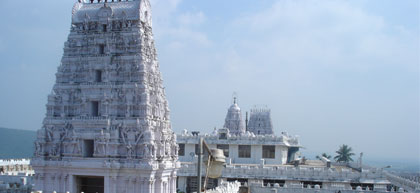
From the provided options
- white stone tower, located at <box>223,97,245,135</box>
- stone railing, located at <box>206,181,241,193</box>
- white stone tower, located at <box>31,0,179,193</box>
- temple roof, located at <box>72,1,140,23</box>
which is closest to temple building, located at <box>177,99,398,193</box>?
white stone tower, located at <box>223,97,245,135</box>

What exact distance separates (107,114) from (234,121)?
3970cm

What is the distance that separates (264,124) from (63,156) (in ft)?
175

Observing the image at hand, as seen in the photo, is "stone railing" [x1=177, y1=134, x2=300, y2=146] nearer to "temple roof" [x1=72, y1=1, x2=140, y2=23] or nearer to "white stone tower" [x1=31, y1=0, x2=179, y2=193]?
"white stone tower" [x1=31, y1=0, x2=179, y2=193]

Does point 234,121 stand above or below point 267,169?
above

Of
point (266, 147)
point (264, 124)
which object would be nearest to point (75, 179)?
point (266, 147)

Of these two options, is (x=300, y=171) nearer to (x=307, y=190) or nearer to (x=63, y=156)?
(x=307, y=190)

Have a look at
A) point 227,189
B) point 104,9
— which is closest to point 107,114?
point 104,9

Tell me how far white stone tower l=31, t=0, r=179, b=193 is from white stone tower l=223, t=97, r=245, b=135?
3457 centimetres

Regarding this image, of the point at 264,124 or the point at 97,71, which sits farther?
the point at 264,124

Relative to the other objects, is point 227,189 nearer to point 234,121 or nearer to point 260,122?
point 234,121

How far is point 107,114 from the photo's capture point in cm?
3628

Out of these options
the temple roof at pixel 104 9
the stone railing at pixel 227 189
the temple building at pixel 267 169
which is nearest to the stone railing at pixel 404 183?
the temple building at pixel 267 169

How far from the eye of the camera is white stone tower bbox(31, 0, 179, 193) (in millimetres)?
35344

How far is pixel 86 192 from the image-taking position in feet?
122
